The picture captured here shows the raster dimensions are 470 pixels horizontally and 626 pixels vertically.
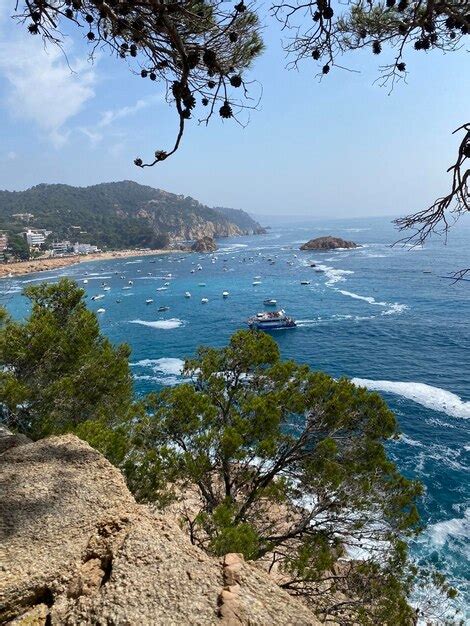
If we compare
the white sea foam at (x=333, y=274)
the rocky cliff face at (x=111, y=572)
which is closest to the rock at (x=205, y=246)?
the white sea foam at (x=333, y=274)

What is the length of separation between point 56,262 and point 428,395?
108m

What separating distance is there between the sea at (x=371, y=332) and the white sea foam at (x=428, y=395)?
7cm

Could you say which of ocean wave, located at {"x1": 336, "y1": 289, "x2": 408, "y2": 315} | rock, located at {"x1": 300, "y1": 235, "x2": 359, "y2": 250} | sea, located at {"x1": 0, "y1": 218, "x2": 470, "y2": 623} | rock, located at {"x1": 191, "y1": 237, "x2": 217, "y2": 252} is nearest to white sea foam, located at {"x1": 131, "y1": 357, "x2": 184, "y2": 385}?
sea, located at {"x1": 0, "y1": 218, "x2": 470, "y2": 623}

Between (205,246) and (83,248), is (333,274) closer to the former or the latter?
(205,246)

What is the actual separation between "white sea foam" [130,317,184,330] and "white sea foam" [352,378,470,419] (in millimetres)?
24780

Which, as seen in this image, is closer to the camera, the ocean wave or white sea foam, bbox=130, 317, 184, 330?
white sea foam, bbox=130, 317, 184, 330

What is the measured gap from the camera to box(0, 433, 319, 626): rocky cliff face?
14.2 ft

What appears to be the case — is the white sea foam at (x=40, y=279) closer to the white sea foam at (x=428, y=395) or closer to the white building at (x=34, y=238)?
the white building at (x=34, y=238)

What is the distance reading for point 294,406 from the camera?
10.1 meters

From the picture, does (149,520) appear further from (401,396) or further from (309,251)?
(309,251)

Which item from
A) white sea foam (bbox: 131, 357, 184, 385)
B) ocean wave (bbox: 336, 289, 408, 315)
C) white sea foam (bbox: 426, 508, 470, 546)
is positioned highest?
ocean wave (bbox: 336, 289, 408, 315)

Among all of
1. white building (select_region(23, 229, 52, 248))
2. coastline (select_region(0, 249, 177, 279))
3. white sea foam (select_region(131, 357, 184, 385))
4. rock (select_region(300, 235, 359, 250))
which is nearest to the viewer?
white sea foam (select_region(131, 357, 184, 385))

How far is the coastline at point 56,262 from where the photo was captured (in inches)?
3797

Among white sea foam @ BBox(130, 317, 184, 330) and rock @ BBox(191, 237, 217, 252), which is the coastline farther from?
white sea foam @ BBox(130, 317, 184, 330)
